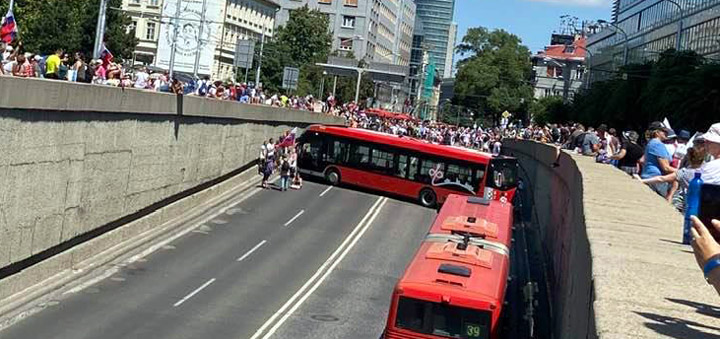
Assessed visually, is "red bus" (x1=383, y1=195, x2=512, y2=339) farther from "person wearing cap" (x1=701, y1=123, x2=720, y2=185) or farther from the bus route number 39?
"person wearing cap" (x1=701, y1=123, x2=720, y2=185)

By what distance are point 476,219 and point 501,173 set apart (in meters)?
28.4

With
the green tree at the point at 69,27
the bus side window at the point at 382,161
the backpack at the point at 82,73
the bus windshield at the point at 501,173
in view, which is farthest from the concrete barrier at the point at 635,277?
the green tree at the point at 69,27

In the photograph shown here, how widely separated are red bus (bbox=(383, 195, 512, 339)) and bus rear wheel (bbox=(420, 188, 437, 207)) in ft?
104

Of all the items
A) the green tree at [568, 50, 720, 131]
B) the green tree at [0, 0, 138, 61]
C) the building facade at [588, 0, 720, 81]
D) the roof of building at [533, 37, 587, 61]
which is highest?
the roof of building at [533, 37, 587, 61]

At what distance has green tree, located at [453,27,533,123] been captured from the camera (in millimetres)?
152875

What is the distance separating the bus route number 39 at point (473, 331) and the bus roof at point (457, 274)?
0.39 metres

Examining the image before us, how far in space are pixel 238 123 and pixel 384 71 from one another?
5140cm

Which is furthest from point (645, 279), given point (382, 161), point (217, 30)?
point (217, 30)

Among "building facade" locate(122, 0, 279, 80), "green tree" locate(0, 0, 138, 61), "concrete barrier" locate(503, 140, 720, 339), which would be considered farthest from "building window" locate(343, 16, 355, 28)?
"concrete barrier" locate(503, 140, 720, 339)

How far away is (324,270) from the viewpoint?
3281 cm

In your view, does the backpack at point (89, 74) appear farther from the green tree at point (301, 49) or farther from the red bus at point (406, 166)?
the green tree at point (301, 49)

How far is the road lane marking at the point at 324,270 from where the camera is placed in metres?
25.2

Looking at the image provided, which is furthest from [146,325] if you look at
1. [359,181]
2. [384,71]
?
[384,71]

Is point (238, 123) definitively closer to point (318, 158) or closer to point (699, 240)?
point (318, 158)
